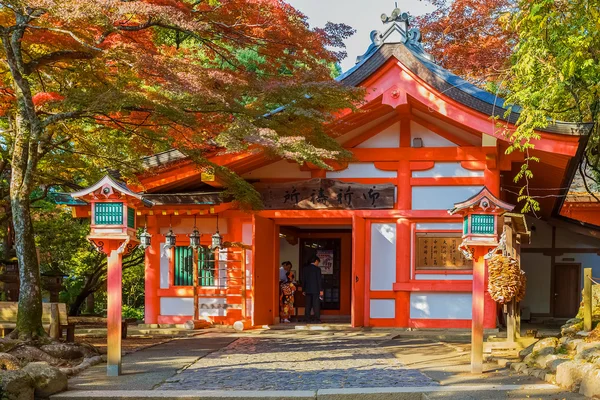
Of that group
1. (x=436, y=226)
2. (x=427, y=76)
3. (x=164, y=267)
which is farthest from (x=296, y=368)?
(x=427, y=76)

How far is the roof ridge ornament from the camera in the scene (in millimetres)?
13758

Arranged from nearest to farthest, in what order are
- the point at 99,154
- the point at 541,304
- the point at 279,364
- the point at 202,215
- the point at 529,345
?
the point at 279,364 < the point at 529,345 < the point at 99,154 < the point at 202,215 < the point at 541,304

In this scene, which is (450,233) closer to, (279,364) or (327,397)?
(279,364)

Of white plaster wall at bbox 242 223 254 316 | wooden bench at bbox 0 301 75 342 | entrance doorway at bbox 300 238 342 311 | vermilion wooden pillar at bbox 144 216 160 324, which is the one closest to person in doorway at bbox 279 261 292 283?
entrance doorway at bbox 300 238 342 311

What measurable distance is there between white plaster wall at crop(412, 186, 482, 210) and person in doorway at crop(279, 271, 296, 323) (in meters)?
4.05

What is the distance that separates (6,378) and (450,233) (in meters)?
9.42

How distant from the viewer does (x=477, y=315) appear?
8852 millimetres

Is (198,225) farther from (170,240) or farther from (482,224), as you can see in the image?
(482,224)

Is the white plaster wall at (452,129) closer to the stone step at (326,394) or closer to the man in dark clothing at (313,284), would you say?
the man in dark clothing at (313,284)

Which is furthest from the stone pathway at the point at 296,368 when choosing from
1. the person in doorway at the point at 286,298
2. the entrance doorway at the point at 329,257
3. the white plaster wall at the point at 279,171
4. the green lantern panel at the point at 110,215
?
the entrance doorway at the point at 329,257

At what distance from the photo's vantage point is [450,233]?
A: 1419cm

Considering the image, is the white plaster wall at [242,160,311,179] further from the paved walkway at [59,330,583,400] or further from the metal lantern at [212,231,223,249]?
the paved walkway at [59,330,583,400]

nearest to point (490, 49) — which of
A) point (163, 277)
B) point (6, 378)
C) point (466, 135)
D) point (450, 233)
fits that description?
point (466, 135)

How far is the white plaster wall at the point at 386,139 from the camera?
14508 millimetres
